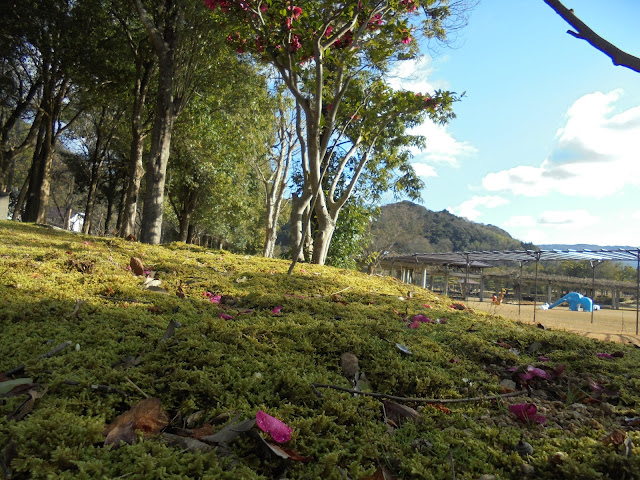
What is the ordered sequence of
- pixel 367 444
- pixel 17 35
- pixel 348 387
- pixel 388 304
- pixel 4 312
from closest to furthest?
pixel 367 444, pixel 348 387, pixel 4 312, pixel 388 304, pixel 17 35

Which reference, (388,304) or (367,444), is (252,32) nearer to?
(388,304)

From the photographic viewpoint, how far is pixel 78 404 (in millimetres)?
1291

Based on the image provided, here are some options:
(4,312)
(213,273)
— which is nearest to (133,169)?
(213,273)

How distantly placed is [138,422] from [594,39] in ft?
6.79

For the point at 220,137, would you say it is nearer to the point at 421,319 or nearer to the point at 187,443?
the point at 421,319

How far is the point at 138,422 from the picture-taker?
1.23 m

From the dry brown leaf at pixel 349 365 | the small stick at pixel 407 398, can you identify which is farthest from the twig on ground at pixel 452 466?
A: the dry brown leaf at pixel 349 365

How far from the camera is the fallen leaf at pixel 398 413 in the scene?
58.3 inches

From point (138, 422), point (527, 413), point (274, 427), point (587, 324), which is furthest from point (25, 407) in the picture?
point (587, 324)

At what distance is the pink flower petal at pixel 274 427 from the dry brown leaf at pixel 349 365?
62 centimetres

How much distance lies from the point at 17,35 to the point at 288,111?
26.6 ft

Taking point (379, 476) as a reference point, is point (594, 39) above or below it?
above

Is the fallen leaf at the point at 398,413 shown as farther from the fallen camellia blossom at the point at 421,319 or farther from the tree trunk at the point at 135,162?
the tree trunk at the point at 135,162

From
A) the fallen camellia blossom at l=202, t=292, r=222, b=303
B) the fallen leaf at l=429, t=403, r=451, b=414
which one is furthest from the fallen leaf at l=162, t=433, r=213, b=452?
the fallen camellia blossom at l=202, t=292, r=222, b=303
